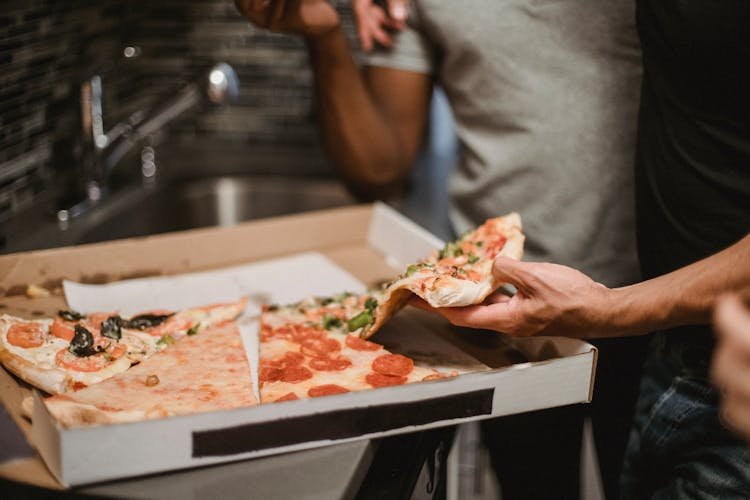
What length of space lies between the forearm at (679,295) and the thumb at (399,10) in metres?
0.84

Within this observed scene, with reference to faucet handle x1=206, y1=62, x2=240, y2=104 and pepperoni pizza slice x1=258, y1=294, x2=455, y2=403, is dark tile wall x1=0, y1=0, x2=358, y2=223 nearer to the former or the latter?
faucet handle x1=206, y1=62, x2=240, y2=104

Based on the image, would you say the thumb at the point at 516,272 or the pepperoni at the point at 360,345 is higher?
the thumb at the point at 516,272

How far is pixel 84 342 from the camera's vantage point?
1.16m

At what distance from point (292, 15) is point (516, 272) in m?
0.73

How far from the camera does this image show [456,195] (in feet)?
5.24

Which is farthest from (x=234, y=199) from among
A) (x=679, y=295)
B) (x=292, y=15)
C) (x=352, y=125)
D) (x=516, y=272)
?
(x=679, y=295)

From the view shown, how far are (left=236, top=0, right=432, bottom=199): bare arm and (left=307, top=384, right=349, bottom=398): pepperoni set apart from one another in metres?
0.72

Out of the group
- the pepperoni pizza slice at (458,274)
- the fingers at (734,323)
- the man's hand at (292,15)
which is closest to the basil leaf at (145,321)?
the pepperoni pizza slice at (458,274)

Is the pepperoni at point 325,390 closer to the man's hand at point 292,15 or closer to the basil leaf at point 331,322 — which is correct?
the basil leaf at point 331,322

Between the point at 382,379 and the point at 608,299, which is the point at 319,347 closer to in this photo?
the point at 382,379

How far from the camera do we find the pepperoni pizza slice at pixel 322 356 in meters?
1.11

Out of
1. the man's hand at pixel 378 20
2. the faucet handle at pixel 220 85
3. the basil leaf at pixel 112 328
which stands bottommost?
the basil leaf at pixel 112 328

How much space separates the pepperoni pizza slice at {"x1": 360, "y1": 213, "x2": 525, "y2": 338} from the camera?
3.62 ft

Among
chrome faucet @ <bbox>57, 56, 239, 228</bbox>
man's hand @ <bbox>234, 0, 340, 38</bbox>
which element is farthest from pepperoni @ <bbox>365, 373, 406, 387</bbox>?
chrome faucet @ <bbox>57, 56, 239, 228</bbox>
